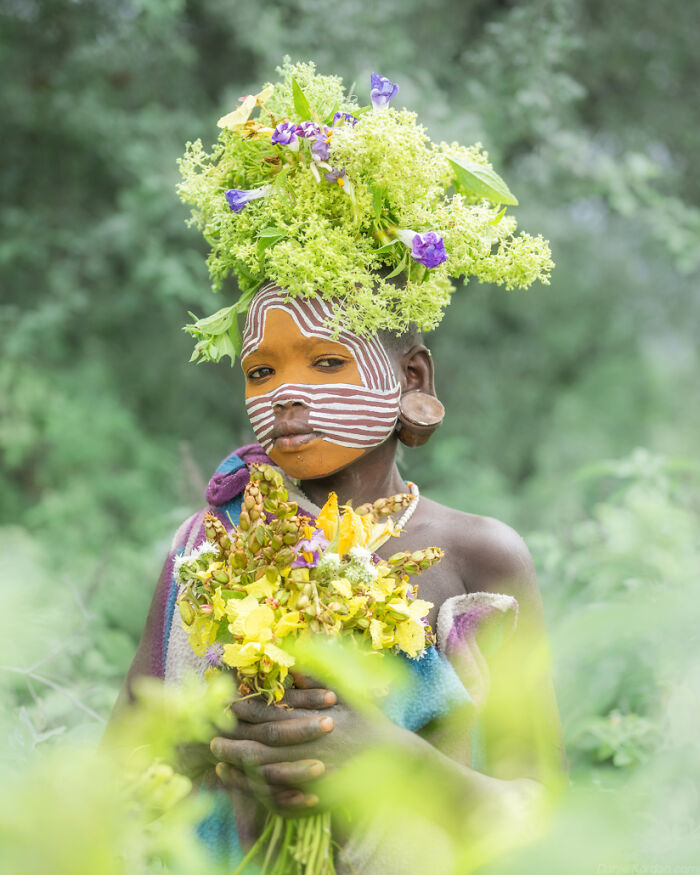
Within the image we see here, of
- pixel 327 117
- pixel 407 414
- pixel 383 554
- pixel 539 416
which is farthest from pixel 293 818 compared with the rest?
pixel 539 416

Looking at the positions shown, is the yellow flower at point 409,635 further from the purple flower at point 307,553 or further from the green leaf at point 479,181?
the green leaf at point 479,181

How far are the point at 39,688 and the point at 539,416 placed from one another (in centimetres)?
435

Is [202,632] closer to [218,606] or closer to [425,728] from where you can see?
[218,606]

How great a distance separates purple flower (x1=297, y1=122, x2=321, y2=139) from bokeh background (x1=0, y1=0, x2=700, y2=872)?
2096mm

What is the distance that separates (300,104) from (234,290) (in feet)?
9.95

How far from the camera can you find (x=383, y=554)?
1.60 m

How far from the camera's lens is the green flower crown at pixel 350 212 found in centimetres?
150

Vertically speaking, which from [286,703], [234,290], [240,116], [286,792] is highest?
[234,290]

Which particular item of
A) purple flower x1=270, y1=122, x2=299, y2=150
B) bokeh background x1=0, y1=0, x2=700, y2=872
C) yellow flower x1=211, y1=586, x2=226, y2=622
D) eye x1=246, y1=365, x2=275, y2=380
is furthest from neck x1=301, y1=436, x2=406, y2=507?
bokeh background x1=0, y1=0, x2=700, y2=872

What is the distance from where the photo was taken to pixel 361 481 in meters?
1.65

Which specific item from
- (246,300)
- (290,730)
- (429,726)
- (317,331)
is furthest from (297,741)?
(246,300)

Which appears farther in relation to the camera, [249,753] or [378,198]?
[378,198]

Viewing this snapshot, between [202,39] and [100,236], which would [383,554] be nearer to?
[100,236]

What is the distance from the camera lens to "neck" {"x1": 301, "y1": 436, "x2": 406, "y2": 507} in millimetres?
1640
